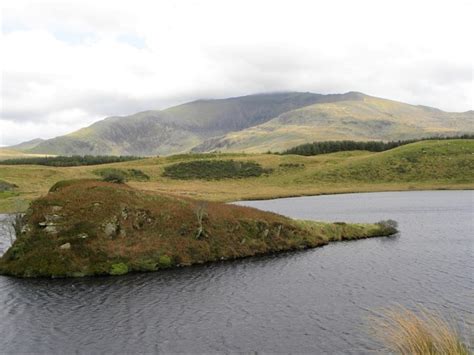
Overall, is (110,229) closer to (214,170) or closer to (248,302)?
(248,302)

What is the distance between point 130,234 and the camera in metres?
48.1

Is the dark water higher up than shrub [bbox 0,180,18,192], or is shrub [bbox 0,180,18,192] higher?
shrub [bbox 0,180,18,192]

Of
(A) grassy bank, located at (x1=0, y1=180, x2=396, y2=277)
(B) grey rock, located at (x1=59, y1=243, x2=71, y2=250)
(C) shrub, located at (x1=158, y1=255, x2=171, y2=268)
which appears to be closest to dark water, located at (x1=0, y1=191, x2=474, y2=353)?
(C) shrub, located at (x1=158, y1=255, x2=171, y2=268)

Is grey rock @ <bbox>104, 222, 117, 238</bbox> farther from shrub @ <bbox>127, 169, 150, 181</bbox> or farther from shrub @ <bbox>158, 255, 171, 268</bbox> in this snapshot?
shrub @ <bbox>127, 169, 150, 181</bbox>

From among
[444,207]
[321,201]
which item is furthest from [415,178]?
[444,207]

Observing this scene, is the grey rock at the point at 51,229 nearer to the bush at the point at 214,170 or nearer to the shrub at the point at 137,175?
the shrub at the point at 137,175

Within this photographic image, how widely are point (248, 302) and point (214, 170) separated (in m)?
156

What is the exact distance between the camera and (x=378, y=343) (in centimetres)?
2511

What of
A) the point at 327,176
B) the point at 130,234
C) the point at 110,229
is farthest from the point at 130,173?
the point at 110,229

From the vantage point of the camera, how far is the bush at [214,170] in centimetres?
18125

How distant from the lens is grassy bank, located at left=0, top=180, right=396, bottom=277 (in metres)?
44.0

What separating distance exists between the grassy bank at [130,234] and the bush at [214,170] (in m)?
122

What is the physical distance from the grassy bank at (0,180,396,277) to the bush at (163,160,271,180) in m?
122

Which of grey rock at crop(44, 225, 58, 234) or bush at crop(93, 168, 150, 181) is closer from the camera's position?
grey rock at crop(44, 225, 58, 234)
